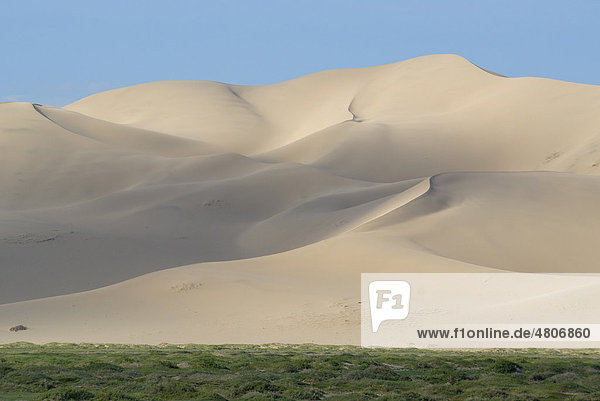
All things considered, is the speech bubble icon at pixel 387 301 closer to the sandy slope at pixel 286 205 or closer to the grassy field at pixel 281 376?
the sandy slope at pixel 286 205

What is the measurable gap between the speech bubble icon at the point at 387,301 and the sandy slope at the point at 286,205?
0.99 metres

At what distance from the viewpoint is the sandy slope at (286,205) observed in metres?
41.7

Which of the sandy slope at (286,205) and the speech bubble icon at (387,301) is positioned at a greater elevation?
the sandy slope at (286,205)

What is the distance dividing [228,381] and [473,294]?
20805mm

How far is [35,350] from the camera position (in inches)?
1212

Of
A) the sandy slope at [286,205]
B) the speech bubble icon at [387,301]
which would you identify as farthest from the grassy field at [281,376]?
the sandy slope at [286,205]

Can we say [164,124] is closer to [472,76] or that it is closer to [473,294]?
[472,76]

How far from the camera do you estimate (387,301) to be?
39.2m

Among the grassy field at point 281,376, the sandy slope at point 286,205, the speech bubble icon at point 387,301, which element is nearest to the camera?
the grassy field at point 281,376

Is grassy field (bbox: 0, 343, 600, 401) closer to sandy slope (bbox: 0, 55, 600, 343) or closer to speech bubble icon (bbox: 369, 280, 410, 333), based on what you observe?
speech bubble icon (bbox: 369, 280, 410, 333)

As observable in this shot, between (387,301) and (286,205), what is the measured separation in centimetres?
3575

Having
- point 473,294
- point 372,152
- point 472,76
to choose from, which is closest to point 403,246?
point 473,294

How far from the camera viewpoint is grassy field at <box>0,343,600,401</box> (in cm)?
1992

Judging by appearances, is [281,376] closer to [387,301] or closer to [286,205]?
[387,301]
